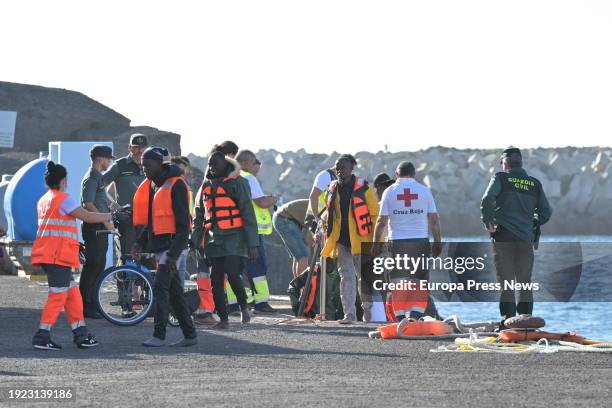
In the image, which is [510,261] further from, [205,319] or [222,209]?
[205,319]

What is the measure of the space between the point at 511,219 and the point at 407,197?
115cm

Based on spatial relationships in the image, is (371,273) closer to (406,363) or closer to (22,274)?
(406,363)

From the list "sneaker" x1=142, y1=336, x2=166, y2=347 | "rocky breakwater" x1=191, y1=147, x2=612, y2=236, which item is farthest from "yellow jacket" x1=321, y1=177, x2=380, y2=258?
"rocky breakwater" x1=191, y1=147, x2=612, y2=236

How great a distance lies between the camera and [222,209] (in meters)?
14.5

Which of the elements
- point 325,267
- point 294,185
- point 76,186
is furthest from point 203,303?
point 294,185

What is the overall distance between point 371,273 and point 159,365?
189 inches

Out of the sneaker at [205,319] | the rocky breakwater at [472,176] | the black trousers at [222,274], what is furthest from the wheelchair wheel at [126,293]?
the rocky breakwater at [472,176]

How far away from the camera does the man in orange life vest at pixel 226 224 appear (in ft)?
47.5

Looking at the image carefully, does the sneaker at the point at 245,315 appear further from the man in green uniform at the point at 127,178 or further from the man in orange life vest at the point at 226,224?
the man in green uniform at the point at 127,178

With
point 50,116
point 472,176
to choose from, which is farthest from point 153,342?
point 472,176

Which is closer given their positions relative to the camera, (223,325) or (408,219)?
(223,325)

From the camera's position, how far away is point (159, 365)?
11750 mm

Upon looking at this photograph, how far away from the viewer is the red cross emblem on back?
15.5 m

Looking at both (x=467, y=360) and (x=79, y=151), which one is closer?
(x=467, y=360)
